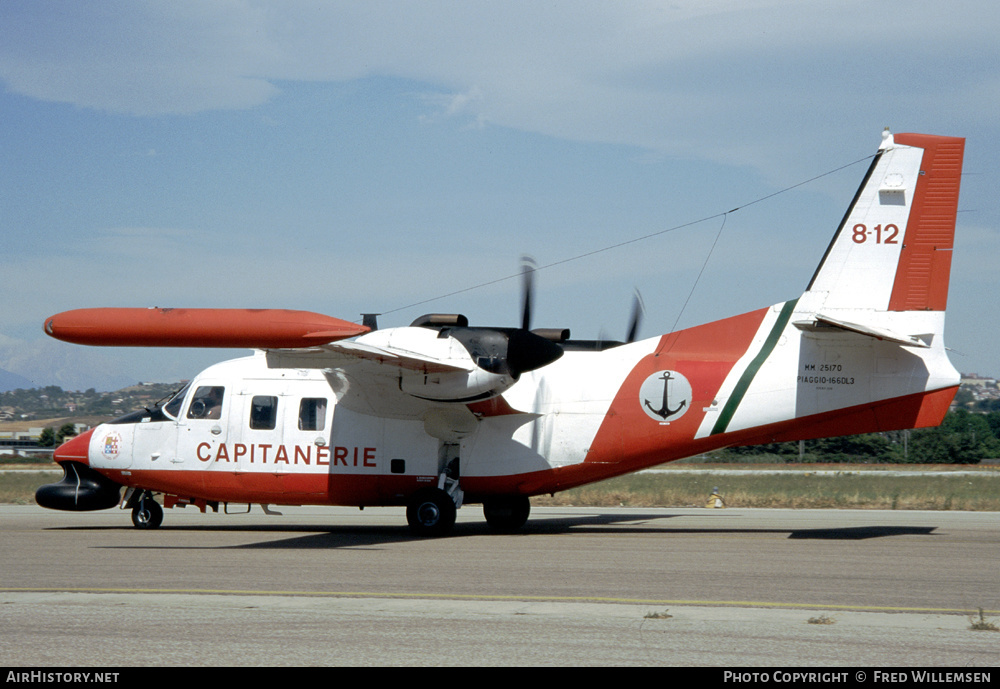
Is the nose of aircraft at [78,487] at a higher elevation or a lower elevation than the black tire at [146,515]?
higher

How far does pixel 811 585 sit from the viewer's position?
34.8 feet

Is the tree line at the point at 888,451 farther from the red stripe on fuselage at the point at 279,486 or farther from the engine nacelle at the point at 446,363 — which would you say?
the engine nacelle at the point at 446,363

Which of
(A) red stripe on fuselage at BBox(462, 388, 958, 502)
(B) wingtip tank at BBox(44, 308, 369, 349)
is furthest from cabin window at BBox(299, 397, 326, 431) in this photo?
(B) wingtip tank at BBox(44, 308, 369, 349)

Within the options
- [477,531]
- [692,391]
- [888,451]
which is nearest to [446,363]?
[692,391]

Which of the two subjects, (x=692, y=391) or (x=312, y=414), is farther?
(x=312, y=414)

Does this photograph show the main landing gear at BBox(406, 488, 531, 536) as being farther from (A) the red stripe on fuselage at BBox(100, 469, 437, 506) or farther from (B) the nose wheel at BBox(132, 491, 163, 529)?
(B) the nose wheel at BBox(132, 491, 163, 529)

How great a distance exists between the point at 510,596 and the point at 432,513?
6643 millimetres

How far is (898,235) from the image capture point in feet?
51.2

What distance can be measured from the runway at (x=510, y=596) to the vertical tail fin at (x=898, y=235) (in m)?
4.05

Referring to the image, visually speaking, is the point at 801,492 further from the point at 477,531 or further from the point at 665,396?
the point at 665,396

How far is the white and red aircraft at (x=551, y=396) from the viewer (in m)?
15.3

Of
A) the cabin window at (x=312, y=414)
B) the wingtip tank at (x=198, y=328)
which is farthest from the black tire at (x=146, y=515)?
the wingtip tank at (x=198, y=328)
